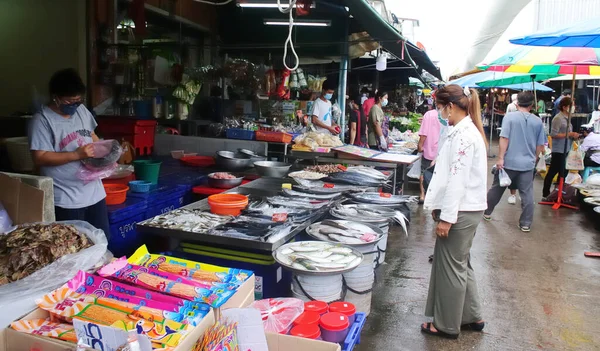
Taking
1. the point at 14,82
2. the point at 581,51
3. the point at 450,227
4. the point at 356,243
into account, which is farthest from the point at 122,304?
the point at 581,51

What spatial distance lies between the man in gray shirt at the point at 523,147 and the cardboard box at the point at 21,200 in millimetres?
6224

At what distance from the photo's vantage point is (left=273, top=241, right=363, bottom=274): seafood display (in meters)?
2.91

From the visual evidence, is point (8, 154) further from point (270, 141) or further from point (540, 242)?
point (540, 242)

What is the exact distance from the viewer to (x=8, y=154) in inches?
177

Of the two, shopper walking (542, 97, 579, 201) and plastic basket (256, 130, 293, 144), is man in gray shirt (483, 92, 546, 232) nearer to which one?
shopper walking (542, 97, 579, 201)

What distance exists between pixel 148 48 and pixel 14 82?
227cm

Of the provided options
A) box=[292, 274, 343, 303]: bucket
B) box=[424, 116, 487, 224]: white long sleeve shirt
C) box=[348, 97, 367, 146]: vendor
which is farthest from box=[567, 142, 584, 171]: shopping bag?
box=[292, 274, 343, 303]: bucket

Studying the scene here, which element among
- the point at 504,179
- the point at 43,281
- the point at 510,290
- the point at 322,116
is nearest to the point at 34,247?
the point at 43,281

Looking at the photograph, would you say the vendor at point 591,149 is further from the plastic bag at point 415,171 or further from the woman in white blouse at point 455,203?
the woman in white blouse at point 455,203

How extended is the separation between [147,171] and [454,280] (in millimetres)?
3156

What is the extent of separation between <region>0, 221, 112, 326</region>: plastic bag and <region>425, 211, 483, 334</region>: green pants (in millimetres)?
2450

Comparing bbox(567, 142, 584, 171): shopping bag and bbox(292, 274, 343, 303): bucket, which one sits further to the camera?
bbox(567, 142, 584, 171): shopping bag

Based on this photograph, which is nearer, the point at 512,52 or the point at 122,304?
the point at 122,304

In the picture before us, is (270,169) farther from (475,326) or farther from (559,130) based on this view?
(559,130)
